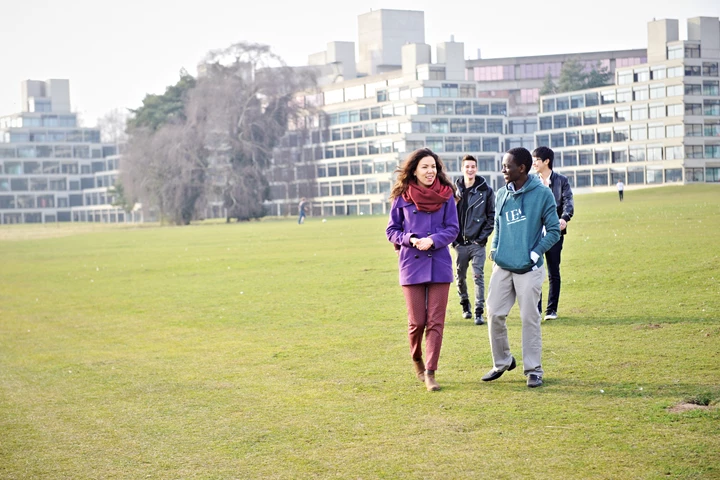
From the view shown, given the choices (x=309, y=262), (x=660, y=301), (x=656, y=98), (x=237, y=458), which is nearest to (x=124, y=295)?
(x=309, y=262)

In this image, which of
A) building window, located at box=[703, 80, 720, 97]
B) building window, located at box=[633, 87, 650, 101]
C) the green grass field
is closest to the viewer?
the green grass field

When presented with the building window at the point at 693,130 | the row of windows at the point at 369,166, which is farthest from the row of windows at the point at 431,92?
the building window at the point at 693,130

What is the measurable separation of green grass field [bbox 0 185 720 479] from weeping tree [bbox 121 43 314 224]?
63793 millimetres

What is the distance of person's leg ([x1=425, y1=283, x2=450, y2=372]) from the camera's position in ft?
31.5

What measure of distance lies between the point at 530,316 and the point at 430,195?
4.97 feet

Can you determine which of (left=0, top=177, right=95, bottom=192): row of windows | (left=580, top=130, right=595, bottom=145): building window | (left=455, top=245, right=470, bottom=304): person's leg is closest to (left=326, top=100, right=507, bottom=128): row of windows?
(left=580, top=130, right=595, bottom=145): building window

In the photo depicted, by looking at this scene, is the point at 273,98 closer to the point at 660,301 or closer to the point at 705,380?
the point at 660,301

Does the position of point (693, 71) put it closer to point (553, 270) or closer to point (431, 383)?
point (553, 270)

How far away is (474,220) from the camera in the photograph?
13.9 meters

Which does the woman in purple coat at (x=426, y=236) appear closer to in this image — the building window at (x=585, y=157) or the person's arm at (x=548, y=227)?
the person's arm at (x=548, y=227)

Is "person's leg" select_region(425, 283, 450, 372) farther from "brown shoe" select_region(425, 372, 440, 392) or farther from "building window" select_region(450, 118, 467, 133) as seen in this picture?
"building window" select_region(450, 118, 467, 133)

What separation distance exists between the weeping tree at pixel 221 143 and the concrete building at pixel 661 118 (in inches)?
1769

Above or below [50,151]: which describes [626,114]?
below

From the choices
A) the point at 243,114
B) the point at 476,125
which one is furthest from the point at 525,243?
the point at 476,125
